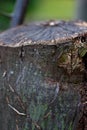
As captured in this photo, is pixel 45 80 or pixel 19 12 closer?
pixel 45 80

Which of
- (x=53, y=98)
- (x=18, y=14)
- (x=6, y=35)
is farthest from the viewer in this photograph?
(x=18, y=14)

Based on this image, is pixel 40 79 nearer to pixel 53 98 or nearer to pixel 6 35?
pixel 53 98

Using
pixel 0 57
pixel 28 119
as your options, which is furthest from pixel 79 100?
pixel 0 57

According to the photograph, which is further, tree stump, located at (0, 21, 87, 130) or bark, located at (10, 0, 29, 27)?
bark, located at (10, 0, 29, 27)

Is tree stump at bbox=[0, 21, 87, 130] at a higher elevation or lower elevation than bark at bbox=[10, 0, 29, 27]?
lower

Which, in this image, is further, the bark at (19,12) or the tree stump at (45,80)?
the bark at (19,12)

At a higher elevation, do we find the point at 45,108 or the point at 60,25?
the point at 60,25

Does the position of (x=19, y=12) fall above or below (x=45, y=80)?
above

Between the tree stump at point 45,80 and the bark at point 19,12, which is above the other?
the bark at point 19,12
